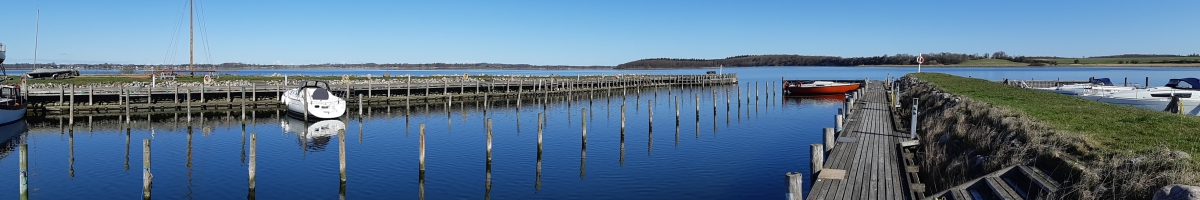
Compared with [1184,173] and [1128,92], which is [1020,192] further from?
[1128,92]

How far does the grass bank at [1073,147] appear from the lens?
34.3 ft

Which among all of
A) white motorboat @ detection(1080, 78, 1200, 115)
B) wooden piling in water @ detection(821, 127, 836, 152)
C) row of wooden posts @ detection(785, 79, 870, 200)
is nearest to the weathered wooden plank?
wooden piling in water @ detection(821, 127, 836, 152)

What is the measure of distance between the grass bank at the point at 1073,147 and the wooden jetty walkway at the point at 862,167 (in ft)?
3.06

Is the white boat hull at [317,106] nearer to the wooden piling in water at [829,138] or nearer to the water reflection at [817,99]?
the wooden piling in water at [829,138]

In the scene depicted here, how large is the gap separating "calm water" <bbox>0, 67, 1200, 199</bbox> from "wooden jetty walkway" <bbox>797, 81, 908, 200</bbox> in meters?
1.72

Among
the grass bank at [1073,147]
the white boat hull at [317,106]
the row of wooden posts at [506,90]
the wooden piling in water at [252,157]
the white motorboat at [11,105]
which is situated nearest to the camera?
the grass bank at [1073,147]

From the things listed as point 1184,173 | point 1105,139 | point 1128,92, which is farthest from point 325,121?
point 1128,92

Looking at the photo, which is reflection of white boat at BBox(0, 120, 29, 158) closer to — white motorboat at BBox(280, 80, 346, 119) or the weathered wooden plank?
white motorboat at BBox(280, 80, 346, 119)

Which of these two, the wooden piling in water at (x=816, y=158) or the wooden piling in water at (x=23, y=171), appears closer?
the wooden piling in water at (x=23, y=171)

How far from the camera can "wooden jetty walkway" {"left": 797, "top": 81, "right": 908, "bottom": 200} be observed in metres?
13.1

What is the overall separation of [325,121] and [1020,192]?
31.0 meters

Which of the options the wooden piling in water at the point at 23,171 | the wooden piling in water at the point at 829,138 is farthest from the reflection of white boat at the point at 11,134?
the wooden piling in water at the point at 829,138

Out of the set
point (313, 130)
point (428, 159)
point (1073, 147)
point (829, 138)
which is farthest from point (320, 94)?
point (1073, 147)

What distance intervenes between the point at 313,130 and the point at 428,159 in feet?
37.3
